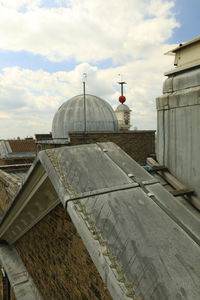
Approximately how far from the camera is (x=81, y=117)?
16.6 metres

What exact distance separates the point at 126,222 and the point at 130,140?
44.2 feet

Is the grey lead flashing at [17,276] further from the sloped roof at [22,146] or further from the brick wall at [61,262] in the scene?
the sloped roof at [22,146]

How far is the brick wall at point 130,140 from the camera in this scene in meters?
13.6

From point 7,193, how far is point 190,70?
21.1 feet

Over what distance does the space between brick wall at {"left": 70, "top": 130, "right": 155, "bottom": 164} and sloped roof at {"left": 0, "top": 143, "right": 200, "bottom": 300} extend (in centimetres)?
1074

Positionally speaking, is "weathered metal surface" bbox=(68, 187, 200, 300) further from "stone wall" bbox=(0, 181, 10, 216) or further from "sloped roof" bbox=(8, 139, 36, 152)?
"sloped roof" bbox=(8, 139, 36, 152)

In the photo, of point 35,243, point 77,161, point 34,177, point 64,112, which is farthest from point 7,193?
point 64,112

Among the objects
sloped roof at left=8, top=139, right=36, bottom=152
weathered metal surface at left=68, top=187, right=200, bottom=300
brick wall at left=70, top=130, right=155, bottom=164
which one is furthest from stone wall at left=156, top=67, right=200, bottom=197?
sloped roof at left=8, top=139, right=36, bottom=152

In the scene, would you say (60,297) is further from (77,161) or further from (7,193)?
(7,193)

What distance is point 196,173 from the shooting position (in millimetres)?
2943

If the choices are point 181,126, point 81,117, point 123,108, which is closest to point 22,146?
point 81,117

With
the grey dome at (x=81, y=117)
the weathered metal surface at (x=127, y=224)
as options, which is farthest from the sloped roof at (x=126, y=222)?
the grey dome at (x=81, y=117)

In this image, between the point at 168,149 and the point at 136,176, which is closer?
the point at 136,176

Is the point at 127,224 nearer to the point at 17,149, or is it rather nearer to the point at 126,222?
the point at 126,222
